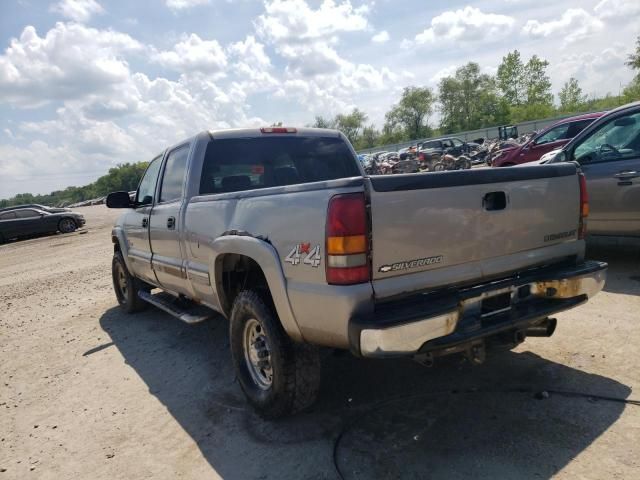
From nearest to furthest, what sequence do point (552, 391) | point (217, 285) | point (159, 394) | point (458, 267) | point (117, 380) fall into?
point (458, 267)
point (552, 391)
point (217, 285)
point (159, 394)
point (117, 380)

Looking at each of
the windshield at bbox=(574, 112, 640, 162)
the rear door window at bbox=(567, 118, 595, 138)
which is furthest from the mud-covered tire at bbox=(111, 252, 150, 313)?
the rear door window at bbox=(567, 118, 595, 138)

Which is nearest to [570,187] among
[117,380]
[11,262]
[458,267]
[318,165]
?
[458,267]

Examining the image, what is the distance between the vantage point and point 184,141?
439cm

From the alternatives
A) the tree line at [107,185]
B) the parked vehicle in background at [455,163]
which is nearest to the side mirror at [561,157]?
the parked vehicle in background at [455,163]

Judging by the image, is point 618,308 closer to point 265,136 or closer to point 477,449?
point 477,449

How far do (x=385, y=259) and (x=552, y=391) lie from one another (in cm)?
160

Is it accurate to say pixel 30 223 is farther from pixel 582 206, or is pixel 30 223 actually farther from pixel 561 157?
pixel 582 206

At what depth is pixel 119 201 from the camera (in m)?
5.30

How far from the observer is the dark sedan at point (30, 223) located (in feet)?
68.2

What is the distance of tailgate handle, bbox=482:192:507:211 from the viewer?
8.85ft

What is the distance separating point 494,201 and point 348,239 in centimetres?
99

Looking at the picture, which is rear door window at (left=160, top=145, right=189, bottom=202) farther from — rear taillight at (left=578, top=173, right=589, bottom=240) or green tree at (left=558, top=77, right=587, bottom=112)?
green tree at (left=558, top=77, right=587, bottom=112)

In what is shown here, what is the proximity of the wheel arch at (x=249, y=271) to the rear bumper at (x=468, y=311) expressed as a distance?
1.80ft

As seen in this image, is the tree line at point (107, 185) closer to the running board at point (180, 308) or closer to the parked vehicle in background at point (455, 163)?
the parked vehicle in background at point (455, 163)
